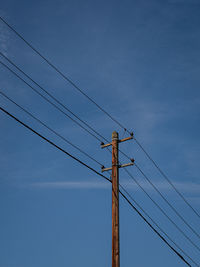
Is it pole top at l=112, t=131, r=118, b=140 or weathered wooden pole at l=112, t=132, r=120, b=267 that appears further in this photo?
pole top at l=112, t=131, r=118, b=140

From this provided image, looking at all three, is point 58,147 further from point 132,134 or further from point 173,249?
point 173,249

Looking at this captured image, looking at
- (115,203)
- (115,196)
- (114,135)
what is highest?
(114,135)

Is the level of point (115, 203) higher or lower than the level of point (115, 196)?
lower

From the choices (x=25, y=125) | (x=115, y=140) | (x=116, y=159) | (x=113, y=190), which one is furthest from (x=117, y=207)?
(x=25, y=125)

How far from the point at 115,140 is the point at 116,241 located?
4446 mm

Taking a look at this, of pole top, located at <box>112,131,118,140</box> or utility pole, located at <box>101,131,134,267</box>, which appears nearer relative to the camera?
utility pole, located at <box>101,131,134,267</box>

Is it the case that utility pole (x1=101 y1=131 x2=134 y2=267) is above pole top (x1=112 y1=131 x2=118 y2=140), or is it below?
below

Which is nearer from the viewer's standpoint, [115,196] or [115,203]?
[115,203]

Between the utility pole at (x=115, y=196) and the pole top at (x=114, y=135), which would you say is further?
the pole top at (x=114, y=135)

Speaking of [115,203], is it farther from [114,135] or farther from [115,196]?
[114,135]

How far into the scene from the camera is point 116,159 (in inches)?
532

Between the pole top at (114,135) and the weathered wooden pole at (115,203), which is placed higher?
the pole top at (114,135)

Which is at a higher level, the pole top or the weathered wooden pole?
the pole top

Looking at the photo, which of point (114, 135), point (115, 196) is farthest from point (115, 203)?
point (114, 135)
